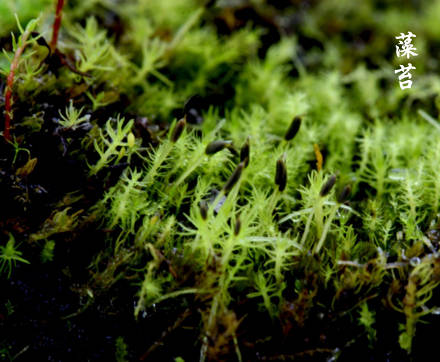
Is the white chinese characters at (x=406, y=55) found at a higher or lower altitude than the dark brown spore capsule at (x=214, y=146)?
lower

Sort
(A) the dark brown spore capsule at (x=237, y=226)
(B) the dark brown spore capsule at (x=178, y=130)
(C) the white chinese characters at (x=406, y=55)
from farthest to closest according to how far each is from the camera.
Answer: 1. (C) the white chinese characters at (x=406, y=55)
2. (B) the dark brown spore capsule at (x=178, y=130)
3. (A) the dark brown spore capsule at (x=237, y=226)

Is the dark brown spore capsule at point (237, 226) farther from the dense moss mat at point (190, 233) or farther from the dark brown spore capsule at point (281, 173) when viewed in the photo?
the dark brown spore capsule at point (281, 173)

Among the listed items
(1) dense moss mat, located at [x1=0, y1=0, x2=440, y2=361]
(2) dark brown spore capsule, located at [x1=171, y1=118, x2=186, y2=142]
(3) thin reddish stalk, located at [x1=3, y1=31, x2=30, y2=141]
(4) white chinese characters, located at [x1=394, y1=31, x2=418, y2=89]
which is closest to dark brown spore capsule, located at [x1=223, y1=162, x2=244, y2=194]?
(1) dense moss mat, located at [x1=0, y1=0, x2=440, y2=361]

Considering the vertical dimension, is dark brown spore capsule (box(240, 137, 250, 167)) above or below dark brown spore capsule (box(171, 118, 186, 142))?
below

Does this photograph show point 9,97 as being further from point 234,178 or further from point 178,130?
point 234,178

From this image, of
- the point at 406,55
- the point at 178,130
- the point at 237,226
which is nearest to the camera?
the point at 237,226

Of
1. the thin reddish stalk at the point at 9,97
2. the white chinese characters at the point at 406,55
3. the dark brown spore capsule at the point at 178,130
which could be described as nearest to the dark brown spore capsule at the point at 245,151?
the dark brown spore capsule at the point at 178,130

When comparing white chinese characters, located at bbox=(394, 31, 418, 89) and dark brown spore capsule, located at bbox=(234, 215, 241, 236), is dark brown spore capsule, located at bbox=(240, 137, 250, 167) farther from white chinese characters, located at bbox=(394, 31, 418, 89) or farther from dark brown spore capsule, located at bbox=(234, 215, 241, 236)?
white chinese characters, located at bbox=(394, 31, 418, 89)

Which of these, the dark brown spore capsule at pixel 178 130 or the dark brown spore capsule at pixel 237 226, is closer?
the dark brown spore capsule at pixel 237 226

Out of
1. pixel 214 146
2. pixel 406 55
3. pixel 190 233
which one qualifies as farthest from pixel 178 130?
pixel 406 55

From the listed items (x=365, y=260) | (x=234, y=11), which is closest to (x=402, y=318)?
(x=365, y=260)
